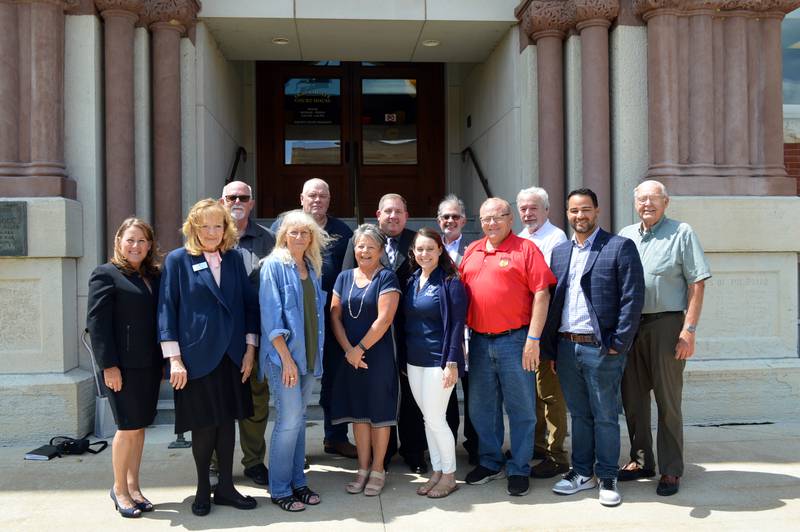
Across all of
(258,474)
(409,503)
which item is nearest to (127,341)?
(258,474)

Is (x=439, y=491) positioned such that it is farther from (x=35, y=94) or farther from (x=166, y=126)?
(x=35, y=94)

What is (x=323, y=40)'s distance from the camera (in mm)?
7684

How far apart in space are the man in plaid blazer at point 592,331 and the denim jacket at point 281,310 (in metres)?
1.49

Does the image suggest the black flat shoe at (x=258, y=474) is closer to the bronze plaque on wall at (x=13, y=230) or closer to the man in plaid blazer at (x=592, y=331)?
the man in plaid blazer at (x=592, y=331)

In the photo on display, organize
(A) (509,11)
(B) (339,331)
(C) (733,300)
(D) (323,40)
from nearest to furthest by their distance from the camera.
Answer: (B) (339,331)
(C) (733,300)
(A) (509,11)
(D) (323,40)

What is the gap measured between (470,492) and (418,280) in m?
1.32

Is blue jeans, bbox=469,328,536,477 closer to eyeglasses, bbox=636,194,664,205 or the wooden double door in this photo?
eyeglasses, bbox=636,194,664,205

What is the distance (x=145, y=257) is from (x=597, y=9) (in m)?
4.46

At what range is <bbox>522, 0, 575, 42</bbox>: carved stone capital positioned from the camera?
6.80 meters

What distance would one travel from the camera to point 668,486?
4.53 m

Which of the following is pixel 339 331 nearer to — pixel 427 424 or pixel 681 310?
pixel 427 424

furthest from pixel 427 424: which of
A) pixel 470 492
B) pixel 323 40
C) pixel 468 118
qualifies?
pixel 468 118

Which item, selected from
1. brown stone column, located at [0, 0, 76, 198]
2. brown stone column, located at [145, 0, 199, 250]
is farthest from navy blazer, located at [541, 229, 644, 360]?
brown stone column, located at [0, 0, 76, 198]

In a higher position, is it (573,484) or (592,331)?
(592,331)
